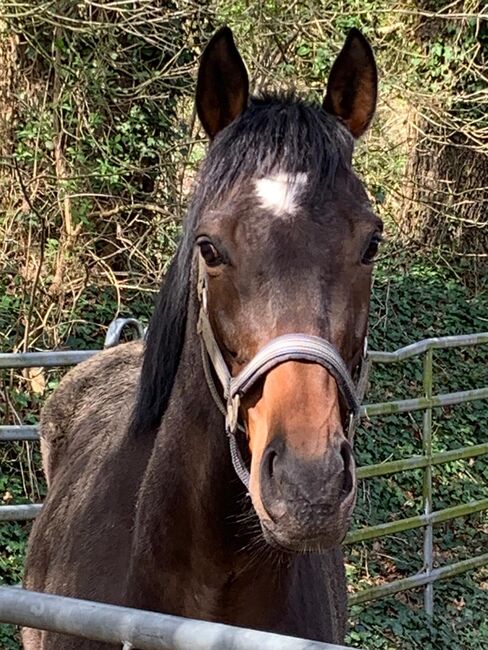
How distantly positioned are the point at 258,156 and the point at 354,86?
0.51 meters

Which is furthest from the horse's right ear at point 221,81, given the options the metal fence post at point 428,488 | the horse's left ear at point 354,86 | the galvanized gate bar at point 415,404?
the metal fence post at point 428,488

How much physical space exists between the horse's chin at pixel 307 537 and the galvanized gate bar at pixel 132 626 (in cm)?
45

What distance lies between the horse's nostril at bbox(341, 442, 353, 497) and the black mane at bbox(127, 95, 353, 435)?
61cm

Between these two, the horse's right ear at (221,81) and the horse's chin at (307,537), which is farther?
the horse's right ear at (221,81)

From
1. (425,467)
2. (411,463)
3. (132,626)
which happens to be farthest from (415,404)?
(132,626)

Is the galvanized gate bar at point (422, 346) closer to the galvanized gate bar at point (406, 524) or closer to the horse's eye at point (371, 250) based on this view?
the galvanized gate bar at point (406, 524)

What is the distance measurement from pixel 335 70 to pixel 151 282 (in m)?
5.05

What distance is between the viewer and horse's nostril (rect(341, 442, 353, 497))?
1.86 meters

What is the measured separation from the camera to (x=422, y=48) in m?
11.6

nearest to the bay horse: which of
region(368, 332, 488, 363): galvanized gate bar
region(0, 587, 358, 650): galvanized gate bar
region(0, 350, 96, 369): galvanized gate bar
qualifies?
region(0, 587, 358, 650): galvanized gate bar

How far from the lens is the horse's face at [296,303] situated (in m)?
1.84

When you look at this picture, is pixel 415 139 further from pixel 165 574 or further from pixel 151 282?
pixel 165 574

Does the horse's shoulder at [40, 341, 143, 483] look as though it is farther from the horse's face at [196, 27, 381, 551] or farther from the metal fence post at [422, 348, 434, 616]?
the metal fence post at [422, 348, 434, 616]

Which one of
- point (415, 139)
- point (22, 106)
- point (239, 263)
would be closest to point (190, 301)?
point (239, 263)
